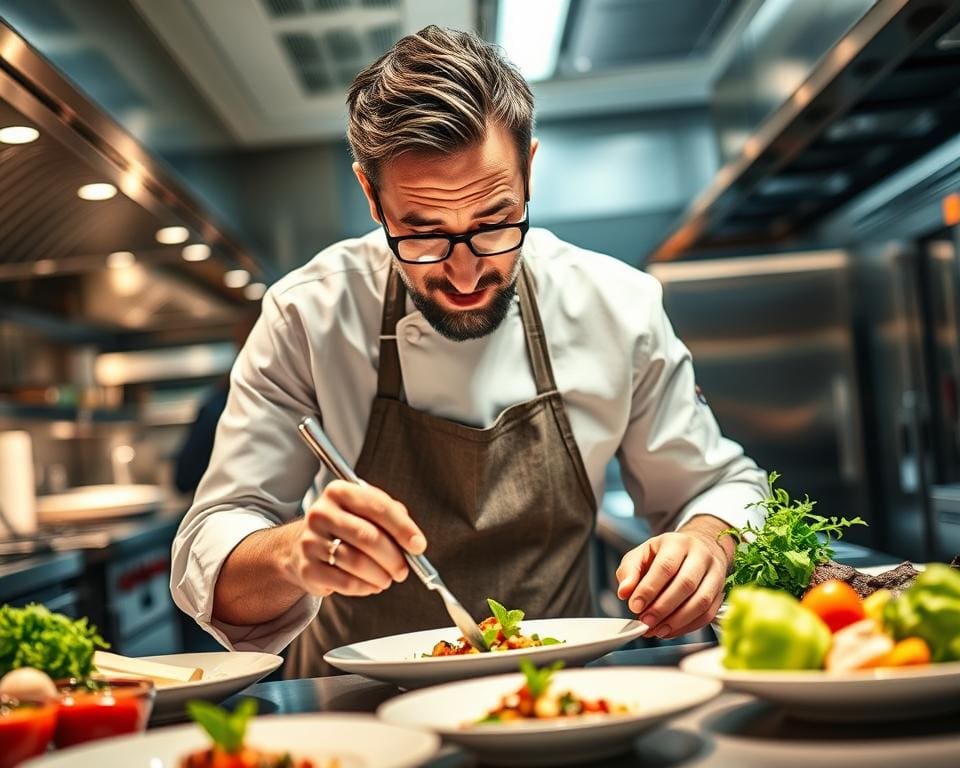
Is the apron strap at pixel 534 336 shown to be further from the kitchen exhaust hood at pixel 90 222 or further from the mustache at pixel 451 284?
the kitchen exhaust hood at pixel 90 222

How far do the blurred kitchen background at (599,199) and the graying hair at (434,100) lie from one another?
0.79m

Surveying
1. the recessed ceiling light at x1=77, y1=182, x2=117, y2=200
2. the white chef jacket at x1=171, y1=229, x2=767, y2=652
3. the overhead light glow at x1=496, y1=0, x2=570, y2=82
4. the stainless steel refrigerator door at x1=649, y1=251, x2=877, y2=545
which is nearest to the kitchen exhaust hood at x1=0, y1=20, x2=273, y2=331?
the recessed ceiling light at x1=77, y1=182, x2=117, y2=200

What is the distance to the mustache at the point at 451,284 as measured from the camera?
4.79ft

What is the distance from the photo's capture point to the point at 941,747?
74 centimetres

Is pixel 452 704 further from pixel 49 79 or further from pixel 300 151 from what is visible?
pixel 300 151

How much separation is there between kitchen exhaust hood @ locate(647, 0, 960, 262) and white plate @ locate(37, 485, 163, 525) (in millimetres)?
2371

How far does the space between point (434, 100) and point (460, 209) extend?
159 millimetres

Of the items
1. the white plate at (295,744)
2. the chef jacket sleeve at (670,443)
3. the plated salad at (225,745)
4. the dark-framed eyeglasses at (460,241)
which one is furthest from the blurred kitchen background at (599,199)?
the plated salad at (225,745)

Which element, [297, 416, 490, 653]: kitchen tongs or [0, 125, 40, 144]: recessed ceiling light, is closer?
[297, 416, 490, 653]: kitchen tongs

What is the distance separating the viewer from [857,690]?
75 cm

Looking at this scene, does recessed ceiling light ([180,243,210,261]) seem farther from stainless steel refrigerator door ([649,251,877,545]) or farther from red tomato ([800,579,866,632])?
red tomato ([800,579,866,632])

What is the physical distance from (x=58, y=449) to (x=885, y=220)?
159 inches

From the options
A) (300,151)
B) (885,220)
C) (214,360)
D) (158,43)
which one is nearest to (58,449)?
(214,360)

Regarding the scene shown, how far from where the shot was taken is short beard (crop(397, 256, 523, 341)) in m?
1.50
